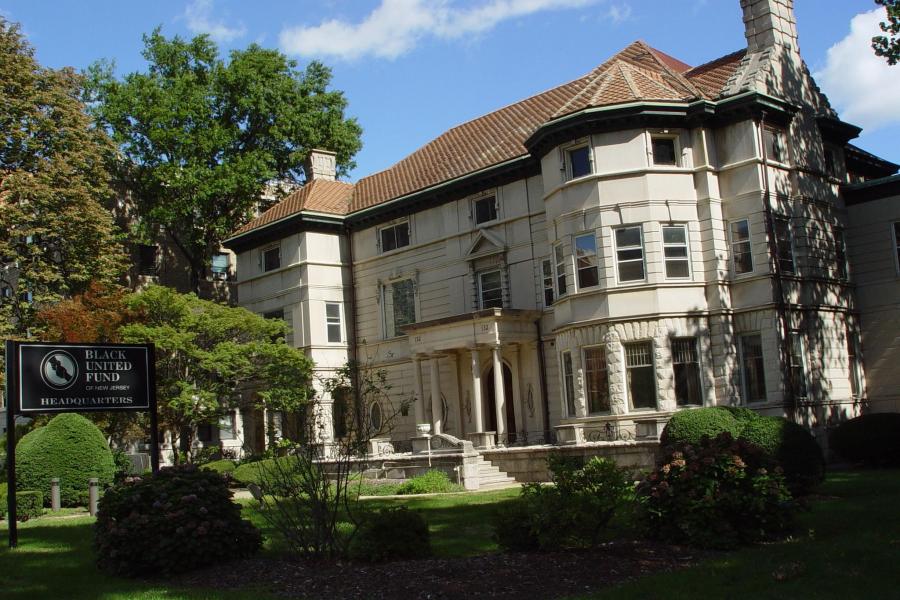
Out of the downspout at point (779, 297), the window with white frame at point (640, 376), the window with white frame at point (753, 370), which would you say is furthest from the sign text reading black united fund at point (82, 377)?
the downspout at point (779, 297)

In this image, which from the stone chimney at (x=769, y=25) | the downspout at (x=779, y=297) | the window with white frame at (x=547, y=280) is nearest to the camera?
the downspout at (x=779, y=297)

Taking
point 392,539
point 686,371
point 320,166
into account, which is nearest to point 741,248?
point 686,371

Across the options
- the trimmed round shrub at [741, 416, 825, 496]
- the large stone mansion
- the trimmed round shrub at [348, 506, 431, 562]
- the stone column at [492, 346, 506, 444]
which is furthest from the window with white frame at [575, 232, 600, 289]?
the trimmed round shrub at [348, 506, 431, 562]

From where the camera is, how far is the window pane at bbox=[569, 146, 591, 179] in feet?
86.0

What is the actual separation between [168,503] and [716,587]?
719 cm

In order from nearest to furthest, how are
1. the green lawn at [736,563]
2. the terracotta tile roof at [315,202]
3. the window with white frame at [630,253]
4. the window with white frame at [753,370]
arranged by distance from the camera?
the green lawn at [736,563], the window with white frame at [753,370], the window with white frame at [630,253], the terracotta tile roof at [315,202]

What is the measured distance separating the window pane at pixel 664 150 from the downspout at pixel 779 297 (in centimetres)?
239

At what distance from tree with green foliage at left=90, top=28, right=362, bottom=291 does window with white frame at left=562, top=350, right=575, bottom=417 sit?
19.3 meters

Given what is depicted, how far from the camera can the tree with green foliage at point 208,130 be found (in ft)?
131

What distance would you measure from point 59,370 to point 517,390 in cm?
1712

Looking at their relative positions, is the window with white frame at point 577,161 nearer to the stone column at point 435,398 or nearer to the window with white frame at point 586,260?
the window with white frame at point 586,260

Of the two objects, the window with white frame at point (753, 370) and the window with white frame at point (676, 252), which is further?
the window with white frame at point (676, 252)

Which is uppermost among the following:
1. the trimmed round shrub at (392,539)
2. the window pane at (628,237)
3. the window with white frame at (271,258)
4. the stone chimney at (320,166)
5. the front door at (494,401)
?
the stone chimney at (320,166)

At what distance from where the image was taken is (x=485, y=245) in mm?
31234
